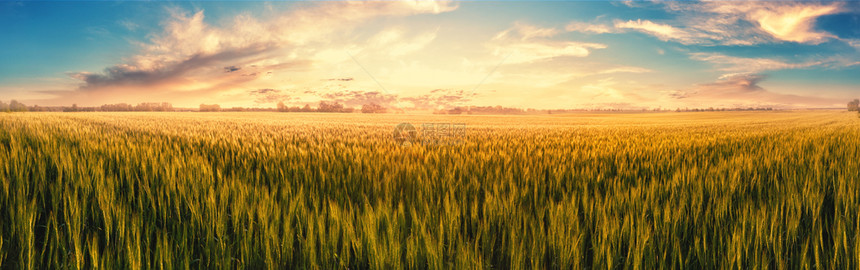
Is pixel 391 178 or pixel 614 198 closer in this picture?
pixel 614 198

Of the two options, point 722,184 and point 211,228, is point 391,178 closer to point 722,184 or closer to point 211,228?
point 211,228

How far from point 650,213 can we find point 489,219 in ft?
3.56

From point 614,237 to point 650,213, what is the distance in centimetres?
77

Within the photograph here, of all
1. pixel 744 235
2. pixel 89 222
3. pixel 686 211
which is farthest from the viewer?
pixel 686 211

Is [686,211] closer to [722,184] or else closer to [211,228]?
[722,184]

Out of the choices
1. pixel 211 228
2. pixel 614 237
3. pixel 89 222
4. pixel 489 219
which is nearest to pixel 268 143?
pixel 89 222

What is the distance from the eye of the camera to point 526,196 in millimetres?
3064

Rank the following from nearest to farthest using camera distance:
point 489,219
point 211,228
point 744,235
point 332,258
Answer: point 332,258 < point 744,235 < point 211,228 < point 489,219

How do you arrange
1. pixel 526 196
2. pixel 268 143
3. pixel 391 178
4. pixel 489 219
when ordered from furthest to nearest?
pixel 268 143
pixel 391 178
pixel 526 196
pixel 489 219

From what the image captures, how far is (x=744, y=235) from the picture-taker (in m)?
1.84

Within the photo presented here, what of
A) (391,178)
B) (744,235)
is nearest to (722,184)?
(744,235)
